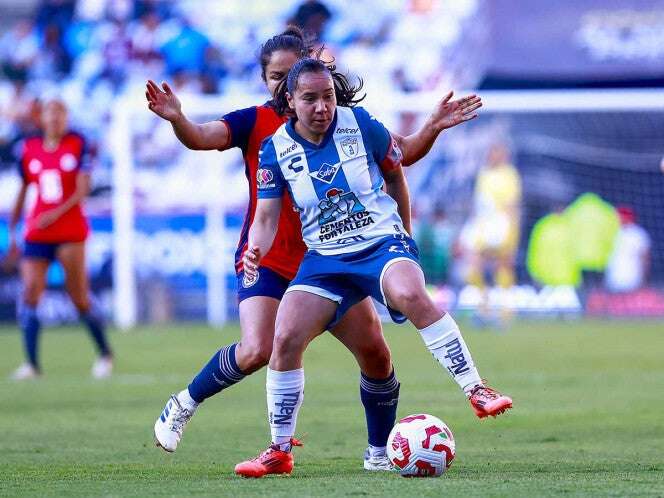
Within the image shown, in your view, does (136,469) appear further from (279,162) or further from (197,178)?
(197,178)

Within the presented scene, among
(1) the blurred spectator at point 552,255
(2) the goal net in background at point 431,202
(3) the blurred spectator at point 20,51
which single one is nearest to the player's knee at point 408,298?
(2) the goal net in background at point 431,202

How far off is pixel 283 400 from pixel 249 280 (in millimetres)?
A: 639

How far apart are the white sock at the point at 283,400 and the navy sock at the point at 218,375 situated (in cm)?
45

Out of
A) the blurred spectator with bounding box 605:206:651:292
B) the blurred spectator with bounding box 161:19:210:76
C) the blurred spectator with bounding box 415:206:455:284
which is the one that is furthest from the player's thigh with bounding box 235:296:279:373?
the blurred spectator with bounding box 161:19:210:76

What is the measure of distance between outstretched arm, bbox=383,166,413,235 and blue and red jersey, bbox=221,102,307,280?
49 centimetres

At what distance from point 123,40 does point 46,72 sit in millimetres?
1466

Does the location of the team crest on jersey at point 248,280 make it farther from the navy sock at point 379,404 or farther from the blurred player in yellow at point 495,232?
the blurred player in yellow at point 495,232

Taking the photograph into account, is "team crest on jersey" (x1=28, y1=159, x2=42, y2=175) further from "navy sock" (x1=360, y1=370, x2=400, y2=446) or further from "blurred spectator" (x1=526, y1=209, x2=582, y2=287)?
"blurred spectator" (x1=526, y1=209, x2=582, y2=287)

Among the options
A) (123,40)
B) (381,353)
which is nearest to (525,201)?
(123,40)

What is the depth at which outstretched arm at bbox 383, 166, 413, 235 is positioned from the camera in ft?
20.2

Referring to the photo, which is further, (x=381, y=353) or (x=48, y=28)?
(x=48, y=28)

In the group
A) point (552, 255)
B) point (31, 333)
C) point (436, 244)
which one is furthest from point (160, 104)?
point (552, 255)

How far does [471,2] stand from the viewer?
2412cm

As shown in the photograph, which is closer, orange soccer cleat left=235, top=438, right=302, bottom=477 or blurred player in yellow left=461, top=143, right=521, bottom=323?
orange soccer cleat left=235, top=438, right=302, bottom=477
